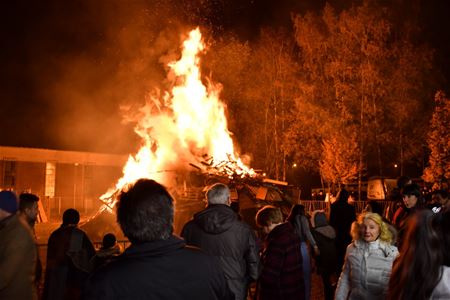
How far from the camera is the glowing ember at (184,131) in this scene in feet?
55.5

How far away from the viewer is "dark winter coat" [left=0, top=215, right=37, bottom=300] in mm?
3994

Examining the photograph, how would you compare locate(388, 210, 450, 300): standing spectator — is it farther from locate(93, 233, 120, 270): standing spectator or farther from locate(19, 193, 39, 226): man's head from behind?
locate(19, 193, 39, 226): man's head from behind

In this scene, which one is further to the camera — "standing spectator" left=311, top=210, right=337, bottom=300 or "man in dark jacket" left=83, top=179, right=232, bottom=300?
"standing spectator" left=311, top=210, right=337, bottom=300

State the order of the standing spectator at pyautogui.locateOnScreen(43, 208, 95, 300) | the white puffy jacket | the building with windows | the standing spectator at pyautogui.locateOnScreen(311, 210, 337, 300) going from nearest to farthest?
the white puffy jacket → the standing spectator at pyautogui.locateOnScreen(43, 208, 95, 300) → the standing spectator at pyautogui.locateOnScreen(311, 210, 337, 300) → the building with windows

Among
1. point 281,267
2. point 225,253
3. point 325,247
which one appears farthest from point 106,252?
point 325,247

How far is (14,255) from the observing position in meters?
4.04

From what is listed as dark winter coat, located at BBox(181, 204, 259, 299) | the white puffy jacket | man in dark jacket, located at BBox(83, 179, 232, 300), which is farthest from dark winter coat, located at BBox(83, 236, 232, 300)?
dark winter coat, located at BBox(181, 204, 259, 299)

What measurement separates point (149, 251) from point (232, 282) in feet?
9.83

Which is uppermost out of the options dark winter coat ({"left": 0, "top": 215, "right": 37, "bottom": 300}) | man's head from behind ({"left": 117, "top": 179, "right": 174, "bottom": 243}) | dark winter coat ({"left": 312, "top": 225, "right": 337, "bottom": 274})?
man's head from behind ({"left": 117, "top": 179, "right": 174, "bottom": 243})

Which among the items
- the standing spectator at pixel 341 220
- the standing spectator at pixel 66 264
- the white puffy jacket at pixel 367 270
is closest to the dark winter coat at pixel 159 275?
the white puffy jacket at pixel 367 270

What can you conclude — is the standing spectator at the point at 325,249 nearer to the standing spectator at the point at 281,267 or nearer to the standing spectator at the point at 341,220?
the standing spectator at the point at 341,220

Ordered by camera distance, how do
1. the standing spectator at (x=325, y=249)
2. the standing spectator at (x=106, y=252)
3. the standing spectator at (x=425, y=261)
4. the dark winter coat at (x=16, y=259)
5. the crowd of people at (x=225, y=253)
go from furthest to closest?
the standing spectator at (x=325, y=249), the standing spectator at (x=106, y=252), the dark winter coat at (x=16, y=259), the standing spectator at (x=425, y=261), the crowd of people at (x=225, y=253)

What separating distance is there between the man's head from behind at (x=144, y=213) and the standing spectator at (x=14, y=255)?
2.04 meters

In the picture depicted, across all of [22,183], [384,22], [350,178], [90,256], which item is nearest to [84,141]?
[22,183]
